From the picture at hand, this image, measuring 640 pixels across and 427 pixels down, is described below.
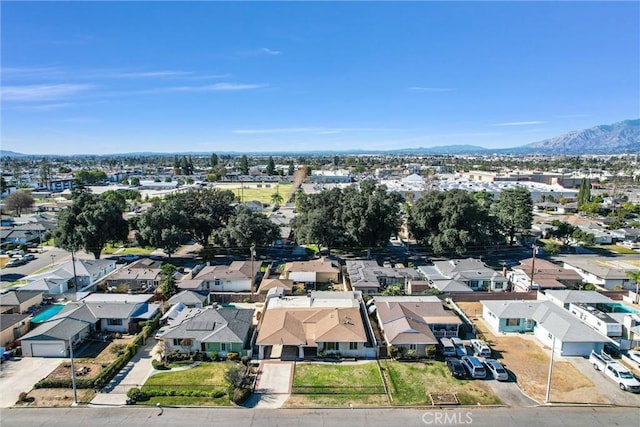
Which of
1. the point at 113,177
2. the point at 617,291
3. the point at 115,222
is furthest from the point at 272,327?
the point at 113,177

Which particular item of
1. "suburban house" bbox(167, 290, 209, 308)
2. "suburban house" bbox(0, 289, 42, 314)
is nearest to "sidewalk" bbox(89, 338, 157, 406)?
"suburban house" bbox(167, 290, 209, 308)

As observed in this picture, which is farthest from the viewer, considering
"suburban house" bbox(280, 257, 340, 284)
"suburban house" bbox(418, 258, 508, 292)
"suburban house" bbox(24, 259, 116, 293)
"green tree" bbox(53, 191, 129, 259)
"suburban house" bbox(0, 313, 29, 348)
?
"green tree" bbox(53, 191, 129, 259)

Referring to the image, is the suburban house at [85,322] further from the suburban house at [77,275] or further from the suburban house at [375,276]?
the suburban house at [375,276]

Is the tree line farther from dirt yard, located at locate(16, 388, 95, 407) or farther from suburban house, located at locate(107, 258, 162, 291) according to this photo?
dirt yard, located at locate(16, 388, 95, 407)

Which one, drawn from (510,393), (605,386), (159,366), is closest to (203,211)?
(159,366)

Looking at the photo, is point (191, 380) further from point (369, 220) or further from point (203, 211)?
point (203, 211)

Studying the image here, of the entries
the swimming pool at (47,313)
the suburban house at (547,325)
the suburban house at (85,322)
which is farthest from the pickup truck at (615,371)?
the swimming pool at (47,313)
